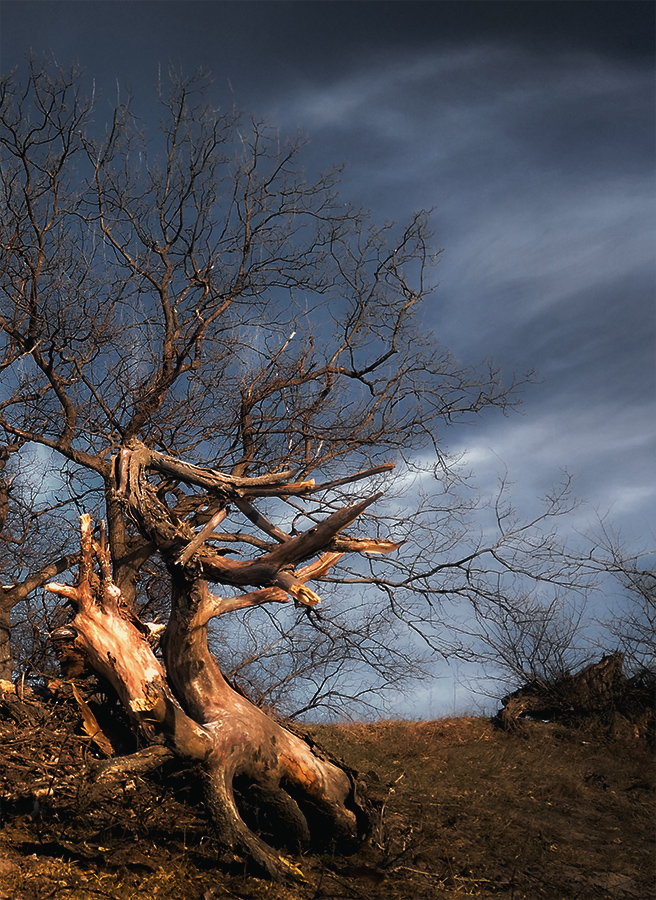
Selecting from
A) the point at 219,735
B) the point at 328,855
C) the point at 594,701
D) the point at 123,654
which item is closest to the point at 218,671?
the point at 219,735

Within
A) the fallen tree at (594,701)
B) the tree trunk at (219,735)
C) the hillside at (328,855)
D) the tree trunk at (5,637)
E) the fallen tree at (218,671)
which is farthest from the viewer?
the fallen tree at (594,701)

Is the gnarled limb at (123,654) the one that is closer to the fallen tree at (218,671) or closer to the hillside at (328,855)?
the fallen tree at (218,671)

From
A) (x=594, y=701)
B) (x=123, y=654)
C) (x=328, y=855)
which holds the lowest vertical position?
(x=328, y=855)

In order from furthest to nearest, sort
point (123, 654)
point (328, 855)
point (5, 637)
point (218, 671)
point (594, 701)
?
point (594, 701)
point (5, 637)
point (123, 654)
point (218, 671)
point (328, 855)

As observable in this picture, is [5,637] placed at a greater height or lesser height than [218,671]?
greater

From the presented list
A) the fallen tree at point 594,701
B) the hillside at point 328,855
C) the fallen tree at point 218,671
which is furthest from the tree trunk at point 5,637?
the fallen tree at point 594,701

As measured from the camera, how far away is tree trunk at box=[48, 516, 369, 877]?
18.7 ft

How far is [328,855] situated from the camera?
19.5ft

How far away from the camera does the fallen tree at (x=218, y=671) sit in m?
5.60

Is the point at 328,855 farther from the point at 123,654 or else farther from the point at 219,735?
the point at 123,654

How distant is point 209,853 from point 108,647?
1.81 metres

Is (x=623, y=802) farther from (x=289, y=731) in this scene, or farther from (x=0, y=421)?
Result: (x=0, y=421)

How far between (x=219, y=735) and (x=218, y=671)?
55 cm

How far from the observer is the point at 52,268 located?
33.6 ft
